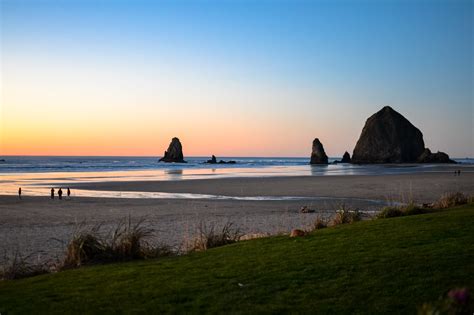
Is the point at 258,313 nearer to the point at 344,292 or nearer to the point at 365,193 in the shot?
the point at 344,292

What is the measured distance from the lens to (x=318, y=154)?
152 m

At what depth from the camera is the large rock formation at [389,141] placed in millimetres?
157125

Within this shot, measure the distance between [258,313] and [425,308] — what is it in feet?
9.65

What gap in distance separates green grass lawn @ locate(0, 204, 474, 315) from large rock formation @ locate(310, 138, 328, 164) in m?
142

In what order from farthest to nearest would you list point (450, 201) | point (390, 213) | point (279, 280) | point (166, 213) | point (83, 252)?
point (166, 213), point (450, 201), point (390, 213), point (83, 252), point (279, 280)

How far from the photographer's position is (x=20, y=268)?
379 inches

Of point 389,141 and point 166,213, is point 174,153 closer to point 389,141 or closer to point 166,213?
point 389,141

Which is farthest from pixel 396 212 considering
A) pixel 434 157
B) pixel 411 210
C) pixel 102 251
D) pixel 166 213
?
pixel 434 157

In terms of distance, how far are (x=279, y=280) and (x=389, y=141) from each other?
161242mm

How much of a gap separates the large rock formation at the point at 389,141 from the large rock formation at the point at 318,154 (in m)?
17.1

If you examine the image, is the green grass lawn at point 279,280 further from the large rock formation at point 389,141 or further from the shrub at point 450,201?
the large rock formation at point 389,141

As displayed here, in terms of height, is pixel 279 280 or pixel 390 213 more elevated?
pixel 390 213

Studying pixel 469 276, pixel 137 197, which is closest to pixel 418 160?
pixel 137 197

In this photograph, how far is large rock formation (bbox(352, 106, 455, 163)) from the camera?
157 metres
